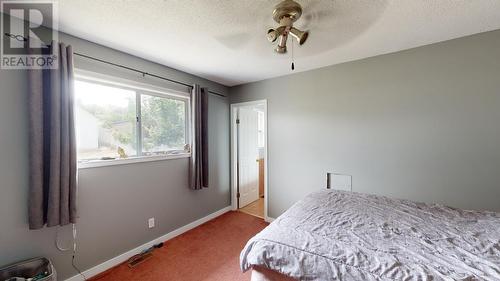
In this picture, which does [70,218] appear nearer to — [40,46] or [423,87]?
[40,46]

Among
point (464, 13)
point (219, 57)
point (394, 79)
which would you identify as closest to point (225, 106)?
point (219, 57)

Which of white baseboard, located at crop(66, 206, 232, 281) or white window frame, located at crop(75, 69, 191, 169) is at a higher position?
Answer: white window frame, located at crop(75, 69, 191, 169)

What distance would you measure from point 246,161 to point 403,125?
2614 millimetres

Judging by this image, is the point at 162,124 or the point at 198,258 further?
the point at 162,124

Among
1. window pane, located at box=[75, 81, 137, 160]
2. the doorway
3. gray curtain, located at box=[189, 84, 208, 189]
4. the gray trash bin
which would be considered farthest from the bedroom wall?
the gray trash bin

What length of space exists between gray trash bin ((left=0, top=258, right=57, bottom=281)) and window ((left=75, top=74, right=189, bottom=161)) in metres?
0.89

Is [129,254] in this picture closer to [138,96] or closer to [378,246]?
[138,96]

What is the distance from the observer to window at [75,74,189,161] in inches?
77.8

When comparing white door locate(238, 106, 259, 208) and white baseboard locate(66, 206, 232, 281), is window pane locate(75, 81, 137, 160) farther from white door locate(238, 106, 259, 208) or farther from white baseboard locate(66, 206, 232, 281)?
white door locate(238, 106, 259, 208)

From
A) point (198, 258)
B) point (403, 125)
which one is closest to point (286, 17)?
point (403, 125)

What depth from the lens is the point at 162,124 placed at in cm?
267

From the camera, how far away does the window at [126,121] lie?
1976 mm

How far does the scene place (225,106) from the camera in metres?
3.62

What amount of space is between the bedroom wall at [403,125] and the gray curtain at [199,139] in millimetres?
1170
